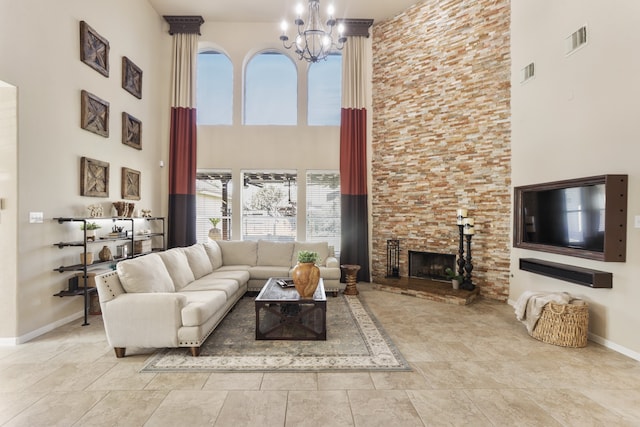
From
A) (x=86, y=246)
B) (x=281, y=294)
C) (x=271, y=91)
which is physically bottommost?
(x=281, y=294)

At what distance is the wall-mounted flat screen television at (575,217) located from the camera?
3.04 meters

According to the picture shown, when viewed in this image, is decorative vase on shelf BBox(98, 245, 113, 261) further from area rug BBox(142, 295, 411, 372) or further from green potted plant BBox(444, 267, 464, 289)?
green potted plant BBox(444, 267, 464, 289)

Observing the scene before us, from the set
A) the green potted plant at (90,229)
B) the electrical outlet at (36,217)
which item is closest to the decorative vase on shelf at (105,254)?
the green potted plant at (90,229)

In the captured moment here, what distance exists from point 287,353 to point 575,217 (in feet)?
11.4

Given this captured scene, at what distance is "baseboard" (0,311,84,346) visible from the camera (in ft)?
10.4

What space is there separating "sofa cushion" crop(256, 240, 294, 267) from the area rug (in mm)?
1842

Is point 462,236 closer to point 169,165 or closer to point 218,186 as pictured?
point 218,186

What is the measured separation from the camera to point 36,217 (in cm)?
344

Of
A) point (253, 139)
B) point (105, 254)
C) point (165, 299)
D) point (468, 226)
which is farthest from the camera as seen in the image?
point (253, 139)

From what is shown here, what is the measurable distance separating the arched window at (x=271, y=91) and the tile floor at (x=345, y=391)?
4876 millimetres

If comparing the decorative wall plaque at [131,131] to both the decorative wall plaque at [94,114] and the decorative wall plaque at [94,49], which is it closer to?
the decorative wall plaque at [94,114]

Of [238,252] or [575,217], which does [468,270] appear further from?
[238,252]

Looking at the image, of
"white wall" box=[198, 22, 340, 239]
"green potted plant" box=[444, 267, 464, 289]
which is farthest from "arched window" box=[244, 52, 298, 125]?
"green potted plant" box=[444, 267, 464, 289]

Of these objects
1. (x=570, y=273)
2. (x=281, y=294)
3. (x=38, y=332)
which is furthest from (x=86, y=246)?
(x=570, y=273)
